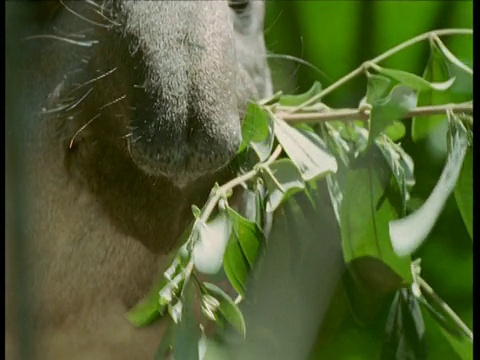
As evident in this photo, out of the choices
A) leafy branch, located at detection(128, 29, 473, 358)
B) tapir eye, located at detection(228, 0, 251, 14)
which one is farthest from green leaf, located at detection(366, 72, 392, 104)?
tapir eye, located at detection(228, 0, 251, 14)

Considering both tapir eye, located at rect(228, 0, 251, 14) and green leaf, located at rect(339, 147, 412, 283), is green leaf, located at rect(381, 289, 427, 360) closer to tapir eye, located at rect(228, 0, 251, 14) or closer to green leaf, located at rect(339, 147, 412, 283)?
green leaf, located at rect(339, 147, 412, 283)

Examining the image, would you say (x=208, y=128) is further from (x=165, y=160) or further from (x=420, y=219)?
(x=420, y=219)

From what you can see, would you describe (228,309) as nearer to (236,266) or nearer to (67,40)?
(236,266)

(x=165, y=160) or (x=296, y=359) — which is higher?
(x=165, y=160)

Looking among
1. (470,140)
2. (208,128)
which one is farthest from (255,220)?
(470,140)

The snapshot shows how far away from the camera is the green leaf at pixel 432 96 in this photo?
0.60 m

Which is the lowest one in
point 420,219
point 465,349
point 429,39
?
point 465,349

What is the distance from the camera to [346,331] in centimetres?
62

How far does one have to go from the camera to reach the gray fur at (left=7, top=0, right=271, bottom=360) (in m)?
0.56

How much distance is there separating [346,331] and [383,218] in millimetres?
103

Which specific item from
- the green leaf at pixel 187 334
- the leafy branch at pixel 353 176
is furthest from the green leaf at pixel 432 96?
the green leaf at pixel 187 334

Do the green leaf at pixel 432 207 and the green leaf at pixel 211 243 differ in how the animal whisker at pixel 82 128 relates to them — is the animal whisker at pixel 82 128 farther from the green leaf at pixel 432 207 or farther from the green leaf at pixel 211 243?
the green leaf at pixel 432 207

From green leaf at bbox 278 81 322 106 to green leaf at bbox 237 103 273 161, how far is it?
0.03 meters

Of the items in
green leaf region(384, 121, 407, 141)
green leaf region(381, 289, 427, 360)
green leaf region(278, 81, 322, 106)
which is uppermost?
green leaf region(278, 81, 322, 106)
